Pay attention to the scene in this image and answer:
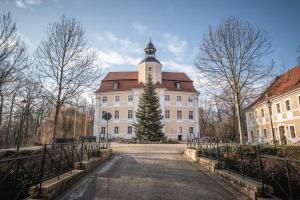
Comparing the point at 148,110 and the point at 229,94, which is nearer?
the point at 229,94

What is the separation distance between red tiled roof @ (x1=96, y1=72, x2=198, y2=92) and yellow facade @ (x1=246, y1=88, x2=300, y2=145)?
15219 millimetres

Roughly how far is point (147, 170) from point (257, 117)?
1093 inches

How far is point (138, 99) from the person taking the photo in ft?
132

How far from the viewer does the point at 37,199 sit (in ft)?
16.6

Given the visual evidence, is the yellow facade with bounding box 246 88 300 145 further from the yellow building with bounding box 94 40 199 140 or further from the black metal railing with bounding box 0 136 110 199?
the black metal railing with bounding box 0 136 110 199

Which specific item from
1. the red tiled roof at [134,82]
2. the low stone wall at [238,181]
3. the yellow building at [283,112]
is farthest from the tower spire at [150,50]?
the low stone wall at [238,181]

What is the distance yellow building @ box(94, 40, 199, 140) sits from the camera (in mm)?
40375

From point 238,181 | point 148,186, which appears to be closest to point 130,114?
point 148,186

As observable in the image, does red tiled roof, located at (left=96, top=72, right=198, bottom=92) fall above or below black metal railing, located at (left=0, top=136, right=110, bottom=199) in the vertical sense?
above

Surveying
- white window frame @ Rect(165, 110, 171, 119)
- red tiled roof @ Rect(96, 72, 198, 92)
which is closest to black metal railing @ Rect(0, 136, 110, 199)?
white window frame @ Rect(165, 110, 171, 119)

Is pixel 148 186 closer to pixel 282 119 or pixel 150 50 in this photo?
pixel 282 119

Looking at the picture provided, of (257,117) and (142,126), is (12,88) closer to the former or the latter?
(142,126)

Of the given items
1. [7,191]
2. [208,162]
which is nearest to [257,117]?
[208,162]

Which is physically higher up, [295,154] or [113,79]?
[113,79]
